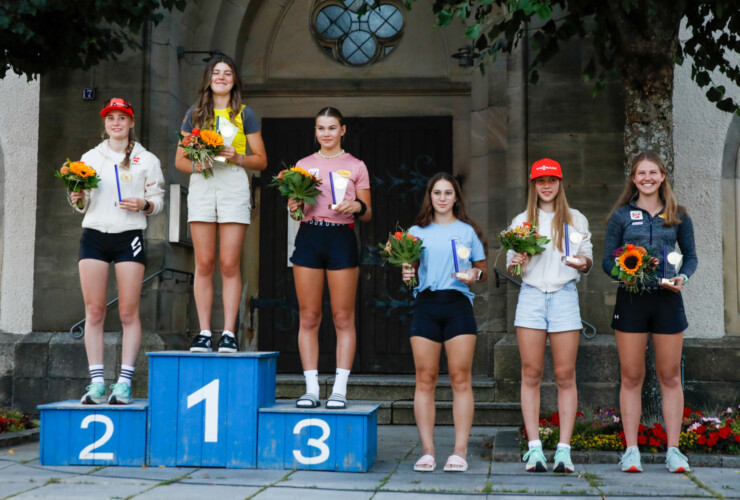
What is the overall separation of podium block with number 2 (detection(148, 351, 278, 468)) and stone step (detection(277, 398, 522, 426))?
2.52 meters

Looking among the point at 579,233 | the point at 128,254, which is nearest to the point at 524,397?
the point at 579,233

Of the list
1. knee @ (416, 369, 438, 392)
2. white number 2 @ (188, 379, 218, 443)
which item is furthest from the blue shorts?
white number 2 @ (188, 379, 218, 443)

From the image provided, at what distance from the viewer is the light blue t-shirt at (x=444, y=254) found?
588 centimetres

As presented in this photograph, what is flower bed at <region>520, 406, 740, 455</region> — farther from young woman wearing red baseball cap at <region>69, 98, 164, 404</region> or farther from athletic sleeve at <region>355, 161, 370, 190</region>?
young woman wearing red baseball cap at <region>69, 98, 164, 404</region>

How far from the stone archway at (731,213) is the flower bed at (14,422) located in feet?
21.5

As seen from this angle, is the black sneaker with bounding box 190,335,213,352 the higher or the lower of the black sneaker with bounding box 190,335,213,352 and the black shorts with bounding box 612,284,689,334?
the lower

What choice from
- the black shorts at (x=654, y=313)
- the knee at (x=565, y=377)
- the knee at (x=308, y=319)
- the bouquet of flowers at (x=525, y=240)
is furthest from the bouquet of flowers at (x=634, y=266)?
the knee at (x=308, y=319)

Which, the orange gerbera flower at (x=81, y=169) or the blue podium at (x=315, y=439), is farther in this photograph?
Answer: the orange gerbera flower at (x=81, y=169)

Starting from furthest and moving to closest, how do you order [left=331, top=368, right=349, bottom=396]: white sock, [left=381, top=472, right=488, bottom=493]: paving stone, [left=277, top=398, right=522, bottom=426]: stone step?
[left=277, top=398, right=522, bottom=426]: stone step → [left=331, top=368, right=349, bottom=396]: white sock → [left=381, top=472, right=488, bottom=493]: paving stone

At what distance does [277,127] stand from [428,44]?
192 cm

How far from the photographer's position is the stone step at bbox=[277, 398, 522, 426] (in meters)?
8.38

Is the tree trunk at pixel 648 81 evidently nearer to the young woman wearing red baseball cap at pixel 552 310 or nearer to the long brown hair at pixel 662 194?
the long brown hair at pixel 662 194

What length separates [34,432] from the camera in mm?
7336

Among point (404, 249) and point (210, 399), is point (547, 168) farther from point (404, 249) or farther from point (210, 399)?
point (210, 399)
